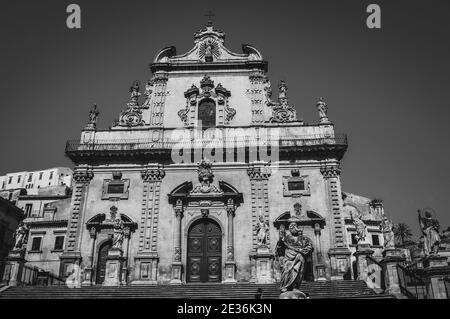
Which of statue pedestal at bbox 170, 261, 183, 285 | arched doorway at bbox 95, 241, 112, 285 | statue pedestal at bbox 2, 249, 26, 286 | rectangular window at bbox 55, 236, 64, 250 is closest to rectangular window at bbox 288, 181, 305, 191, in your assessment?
statue pedestal at bbox 170, 261, 183, 285

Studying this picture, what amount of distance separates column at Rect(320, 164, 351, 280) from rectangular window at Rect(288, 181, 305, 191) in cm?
141

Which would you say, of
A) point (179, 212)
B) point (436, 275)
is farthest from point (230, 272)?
point (436, 275)

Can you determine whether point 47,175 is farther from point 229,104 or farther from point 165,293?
point 165,293

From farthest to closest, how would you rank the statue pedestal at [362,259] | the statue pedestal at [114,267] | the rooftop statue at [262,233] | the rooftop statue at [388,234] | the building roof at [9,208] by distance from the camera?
the building roof at [9,208] → the rooftop statue at [262,233] → the statue pedestal at [114,267] → the statue pedestal at [362,259] → the rooftop statue at [388,234]

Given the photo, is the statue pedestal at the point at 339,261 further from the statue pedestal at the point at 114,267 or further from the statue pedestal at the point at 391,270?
the statue pedestal at the point at 114,267

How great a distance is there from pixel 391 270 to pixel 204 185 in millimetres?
11536

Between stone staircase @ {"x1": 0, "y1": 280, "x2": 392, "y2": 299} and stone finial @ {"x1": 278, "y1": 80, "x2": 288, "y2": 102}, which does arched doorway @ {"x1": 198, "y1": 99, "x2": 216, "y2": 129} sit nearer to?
stone finial @ {"x1": 278, "y1": 80, "x2": 288, "y2": 102}

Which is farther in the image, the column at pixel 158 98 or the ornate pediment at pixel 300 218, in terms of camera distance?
the column at pixel 158 98

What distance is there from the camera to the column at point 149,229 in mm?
23172

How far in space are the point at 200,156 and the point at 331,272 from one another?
10.2 m

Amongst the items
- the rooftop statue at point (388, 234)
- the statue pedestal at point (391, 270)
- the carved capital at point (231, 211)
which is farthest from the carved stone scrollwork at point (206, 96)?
the statue pedestal at point (391, 270)

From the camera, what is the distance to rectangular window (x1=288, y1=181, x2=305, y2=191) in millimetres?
25039

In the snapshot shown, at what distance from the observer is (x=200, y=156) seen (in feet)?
85.7
